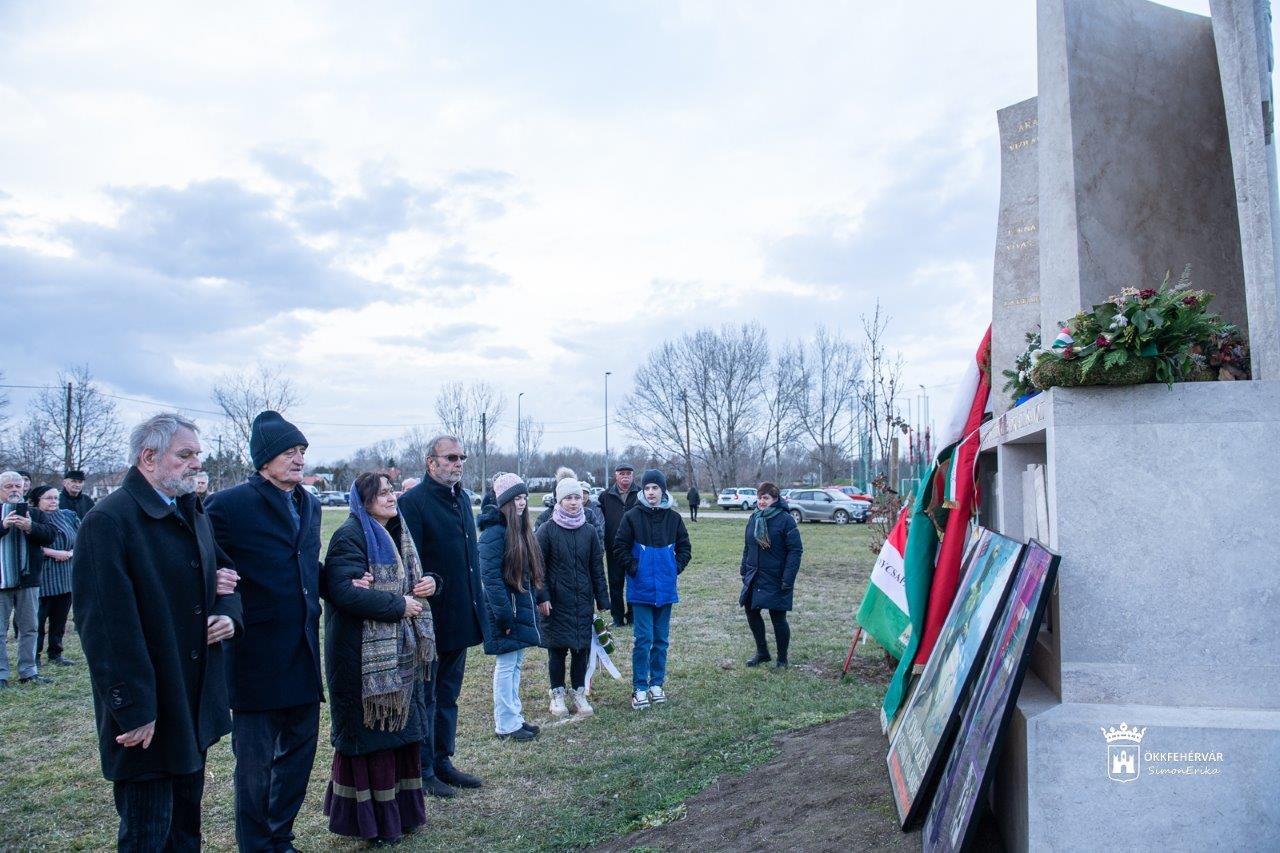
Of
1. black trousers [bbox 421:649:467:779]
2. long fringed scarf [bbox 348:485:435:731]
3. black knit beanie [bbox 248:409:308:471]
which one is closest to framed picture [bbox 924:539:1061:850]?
long fringed scarf [bbox 348:485:435:731]

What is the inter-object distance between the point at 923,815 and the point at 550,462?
8176 cm

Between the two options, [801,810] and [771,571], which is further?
[771,571]

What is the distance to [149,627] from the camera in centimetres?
336

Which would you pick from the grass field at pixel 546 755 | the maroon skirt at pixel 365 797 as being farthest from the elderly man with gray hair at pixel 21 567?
the maroon skirt at pixel 365 797

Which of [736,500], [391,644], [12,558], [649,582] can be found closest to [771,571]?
[649,582]

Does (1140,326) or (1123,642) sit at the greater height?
(1140,326)

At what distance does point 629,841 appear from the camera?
454cm

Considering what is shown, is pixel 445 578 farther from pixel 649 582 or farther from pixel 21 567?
pixel 21 567

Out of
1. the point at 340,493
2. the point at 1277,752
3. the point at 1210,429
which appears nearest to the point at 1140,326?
the point at 1210,429

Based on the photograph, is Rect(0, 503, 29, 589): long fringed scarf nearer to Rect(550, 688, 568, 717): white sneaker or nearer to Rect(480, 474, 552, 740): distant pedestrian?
Rect(480, 474, 552, 740): distant pedestrian

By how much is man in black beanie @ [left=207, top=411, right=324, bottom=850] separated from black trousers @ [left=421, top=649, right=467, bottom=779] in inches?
50.2

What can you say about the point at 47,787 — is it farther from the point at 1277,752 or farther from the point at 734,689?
the point at 1277,752

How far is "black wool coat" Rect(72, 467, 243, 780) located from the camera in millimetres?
3213

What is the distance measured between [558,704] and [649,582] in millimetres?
1254
